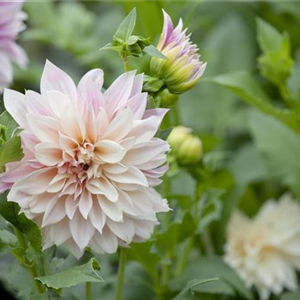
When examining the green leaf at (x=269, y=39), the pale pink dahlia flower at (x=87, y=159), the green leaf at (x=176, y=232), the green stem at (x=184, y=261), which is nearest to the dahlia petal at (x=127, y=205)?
the pale pink dahlia flower at (x=87, y=159)

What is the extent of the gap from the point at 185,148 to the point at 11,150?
0.30m

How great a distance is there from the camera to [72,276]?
535 mm

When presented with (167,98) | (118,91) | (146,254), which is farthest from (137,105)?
(146,254)

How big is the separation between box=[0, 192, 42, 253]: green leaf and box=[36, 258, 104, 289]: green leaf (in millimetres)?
33

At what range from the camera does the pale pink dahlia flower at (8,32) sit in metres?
0.71

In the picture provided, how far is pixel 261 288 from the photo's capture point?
0.94m

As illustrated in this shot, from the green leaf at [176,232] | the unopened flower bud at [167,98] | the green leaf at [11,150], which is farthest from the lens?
the green leaf at [176,232]

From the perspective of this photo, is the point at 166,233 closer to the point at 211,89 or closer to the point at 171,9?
the point at 171,9

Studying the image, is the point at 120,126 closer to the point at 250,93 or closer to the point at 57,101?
the point at 57,101

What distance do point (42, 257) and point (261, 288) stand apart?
0.42 m

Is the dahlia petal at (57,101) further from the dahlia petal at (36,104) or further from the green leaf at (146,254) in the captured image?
the green leaf at (146,254)

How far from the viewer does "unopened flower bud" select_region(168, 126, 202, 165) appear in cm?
78

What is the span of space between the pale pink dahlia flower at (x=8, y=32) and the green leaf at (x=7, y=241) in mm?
233

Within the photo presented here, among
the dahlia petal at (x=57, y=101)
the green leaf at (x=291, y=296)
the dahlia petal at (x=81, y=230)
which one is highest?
the dahlia petal at (x=57, y=101)
